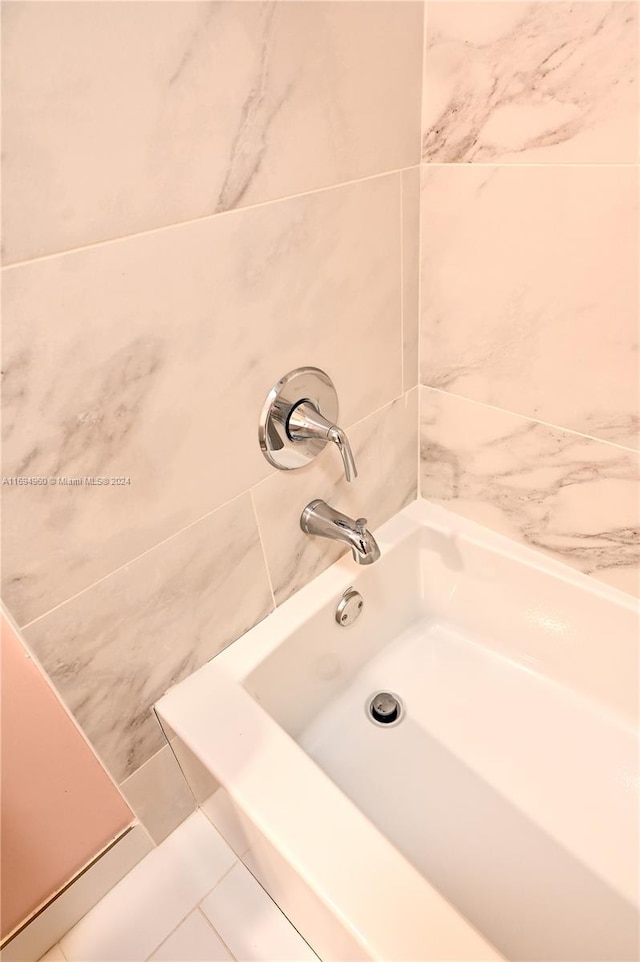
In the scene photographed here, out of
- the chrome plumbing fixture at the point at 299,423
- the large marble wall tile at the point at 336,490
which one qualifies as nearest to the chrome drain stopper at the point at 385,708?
the large marble wall tile at the point at 336,490

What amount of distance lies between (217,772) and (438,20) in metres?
1.14

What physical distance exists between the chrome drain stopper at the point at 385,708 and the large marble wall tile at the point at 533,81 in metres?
1.03

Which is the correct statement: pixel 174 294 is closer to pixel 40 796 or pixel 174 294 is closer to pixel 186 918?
pixel 40 796

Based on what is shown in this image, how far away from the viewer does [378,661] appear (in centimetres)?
132

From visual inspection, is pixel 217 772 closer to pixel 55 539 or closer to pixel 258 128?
pixel 55 539

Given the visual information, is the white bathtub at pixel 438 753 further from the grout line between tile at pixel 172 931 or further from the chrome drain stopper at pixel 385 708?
the grout line between tile at pixel 172 931

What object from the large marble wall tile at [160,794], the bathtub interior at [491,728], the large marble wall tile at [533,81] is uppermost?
the large marble wall tile at [533,81]

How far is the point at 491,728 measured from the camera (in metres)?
1.19

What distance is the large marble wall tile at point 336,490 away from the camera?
3.26 feet

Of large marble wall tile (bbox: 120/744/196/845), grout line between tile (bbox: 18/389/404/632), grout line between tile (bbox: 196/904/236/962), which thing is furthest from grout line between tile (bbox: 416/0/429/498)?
grout line between tile (bbox: 196/904/236/962)

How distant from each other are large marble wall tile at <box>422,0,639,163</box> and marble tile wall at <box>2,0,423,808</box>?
2.1 inches

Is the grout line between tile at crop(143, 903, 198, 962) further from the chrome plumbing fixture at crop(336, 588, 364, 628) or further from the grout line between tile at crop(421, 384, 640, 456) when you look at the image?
the grout line between tile at crop(421, 384, 640, 456)

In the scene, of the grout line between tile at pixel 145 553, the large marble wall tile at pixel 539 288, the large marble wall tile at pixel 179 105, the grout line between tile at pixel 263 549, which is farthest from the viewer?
the grout line between tile at pixel 263 549

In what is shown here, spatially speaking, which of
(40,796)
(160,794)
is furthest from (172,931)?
(40,796)
